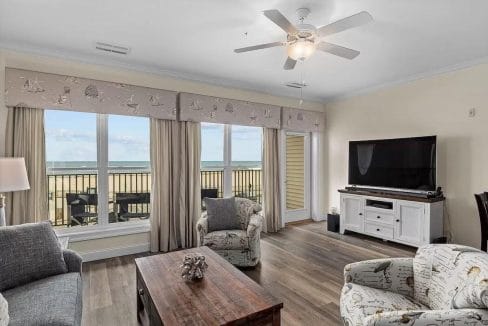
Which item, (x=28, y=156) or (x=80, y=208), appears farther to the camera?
(x=80, y=208)

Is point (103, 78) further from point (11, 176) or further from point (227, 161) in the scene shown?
point (227, 161)

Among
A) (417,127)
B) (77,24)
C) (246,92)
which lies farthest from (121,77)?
(417,127)

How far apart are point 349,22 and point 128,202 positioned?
3.63 m

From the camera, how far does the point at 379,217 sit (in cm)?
428

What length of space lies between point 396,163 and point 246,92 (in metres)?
2.81

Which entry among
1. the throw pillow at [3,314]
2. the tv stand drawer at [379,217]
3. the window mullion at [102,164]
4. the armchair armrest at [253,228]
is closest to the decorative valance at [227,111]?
the window mullion at [102,164]

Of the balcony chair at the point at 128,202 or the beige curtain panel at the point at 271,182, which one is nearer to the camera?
the balcony chair at the point at 128,202

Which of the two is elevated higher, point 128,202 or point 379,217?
point 128,202

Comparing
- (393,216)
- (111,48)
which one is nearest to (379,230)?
(393,216)

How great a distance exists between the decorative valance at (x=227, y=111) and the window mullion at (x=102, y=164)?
1.10 metres

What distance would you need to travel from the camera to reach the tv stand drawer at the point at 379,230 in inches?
164

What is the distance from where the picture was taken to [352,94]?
521 centimetres

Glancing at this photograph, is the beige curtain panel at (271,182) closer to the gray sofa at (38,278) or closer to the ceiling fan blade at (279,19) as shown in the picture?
the ceiling fan blade at (279,19)

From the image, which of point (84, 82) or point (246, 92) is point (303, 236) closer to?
point (246, 92)
